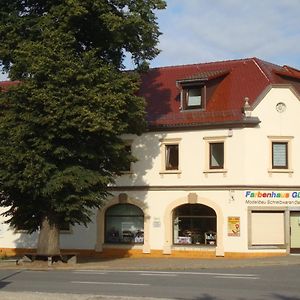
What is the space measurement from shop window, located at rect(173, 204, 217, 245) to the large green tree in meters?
7.01

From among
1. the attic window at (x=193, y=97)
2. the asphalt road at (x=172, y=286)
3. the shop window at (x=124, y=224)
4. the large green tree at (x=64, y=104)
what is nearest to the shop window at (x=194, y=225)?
the shop window at (x=124, y=224)

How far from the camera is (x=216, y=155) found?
34.5m

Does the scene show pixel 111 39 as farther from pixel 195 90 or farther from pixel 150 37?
pixel 195 90

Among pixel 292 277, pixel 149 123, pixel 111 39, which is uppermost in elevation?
pixel 111 39

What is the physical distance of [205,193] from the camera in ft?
113

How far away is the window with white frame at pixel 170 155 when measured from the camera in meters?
35.5

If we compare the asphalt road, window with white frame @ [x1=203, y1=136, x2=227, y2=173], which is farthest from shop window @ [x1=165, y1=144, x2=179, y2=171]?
the asphalt road

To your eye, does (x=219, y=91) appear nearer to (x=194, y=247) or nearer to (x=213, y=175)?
(x=213, y=175)

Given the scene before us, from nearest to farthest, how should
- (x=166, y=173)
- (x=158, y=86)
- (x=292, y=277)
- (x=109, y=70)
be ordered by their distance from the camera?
(x=292, y=277), (x=109, y=70), (x=166, y=173), (x=158, y=86)

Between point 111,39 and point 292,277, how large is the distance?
13373mm

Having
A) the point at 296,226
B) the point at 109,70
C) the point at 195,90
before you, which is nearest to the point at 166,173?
the point at 195,90

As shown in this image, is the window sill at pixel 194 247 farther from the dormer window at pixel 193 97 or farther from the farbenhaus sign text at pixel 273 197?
the dormer window at pixel 193 97

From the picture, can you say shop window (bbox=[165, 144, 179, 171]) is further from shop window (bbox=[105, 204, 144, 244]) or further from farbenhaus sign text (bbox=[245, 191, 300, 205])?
farbenhaus sign text (bbox=[245, 191, 300, 205])

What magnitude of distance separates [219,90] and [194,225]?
7.42 m
